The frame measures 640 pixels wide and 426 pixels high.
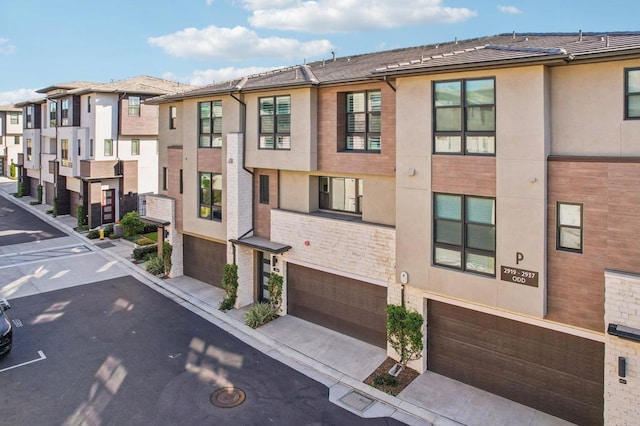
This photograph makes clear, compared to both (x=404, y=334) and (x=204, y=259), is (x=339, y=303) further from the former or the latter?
(x=204, y=259)

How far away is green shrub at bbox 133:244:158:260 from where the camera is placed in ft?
82.0

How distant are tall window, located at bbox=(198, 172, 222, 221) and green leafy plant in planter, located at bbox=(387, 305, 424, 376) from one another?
378 inches

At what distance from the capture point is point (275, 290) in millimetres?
17703

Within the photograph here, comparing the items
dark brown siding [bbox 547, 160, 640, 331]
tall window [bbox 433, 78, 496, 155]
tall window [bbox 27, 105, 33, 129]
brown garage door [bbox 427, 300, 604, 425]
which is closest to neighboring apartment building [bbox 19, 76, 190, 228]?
tall window [bbox 27, 105, 33, 129]

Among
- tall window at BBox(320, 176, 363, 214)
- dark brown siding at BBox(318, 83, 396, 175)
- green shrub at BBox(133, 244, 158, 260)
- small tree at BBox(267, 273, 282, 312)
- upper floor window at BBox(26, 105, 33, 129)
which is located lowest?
small tree at BBox(267, 273, 282, 312)

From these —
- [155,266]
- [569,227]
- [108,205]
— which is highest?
[108,205]

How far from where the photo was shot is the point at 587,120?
10.5m

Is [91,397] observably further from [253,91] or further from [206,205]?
[253,91]

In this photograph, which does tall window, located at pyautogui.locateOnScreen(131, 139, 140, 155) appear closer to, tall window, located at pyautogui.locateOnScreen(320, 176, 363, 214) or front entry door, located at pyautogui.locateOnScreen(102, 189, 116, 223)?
front entry door, located at pyautogui.locateOnScreen(102, 189, 116, 223)

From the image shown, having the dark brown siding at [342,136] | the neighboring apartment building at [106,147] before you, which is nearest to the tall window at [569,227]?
the dark brown siding at [342,136]

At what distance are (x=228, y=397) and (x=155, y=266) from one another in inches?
485

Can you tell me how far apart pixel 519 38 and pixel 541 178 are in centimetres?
651

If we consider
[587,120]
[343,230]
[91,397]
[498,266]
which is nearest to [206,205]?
[343,230]

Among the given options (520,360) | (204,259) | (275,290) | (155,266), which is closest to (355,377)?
(520,360)
